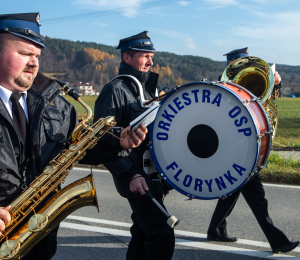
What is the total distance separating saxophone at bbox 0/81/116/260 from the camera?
1.91 meters

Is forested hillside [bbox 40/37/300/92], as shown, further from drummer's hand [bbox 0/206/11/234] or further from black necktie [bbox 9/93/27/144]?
drummer's hand [bbox 0/206/11/234]

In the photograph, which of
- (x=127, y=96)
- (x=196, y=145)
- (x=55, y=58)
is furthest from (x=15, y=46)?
(x=55, y=58)

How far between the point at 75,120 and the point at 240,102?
3.83 ft

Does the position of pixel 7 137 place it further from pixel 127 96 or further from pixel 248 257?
pixel 248 257

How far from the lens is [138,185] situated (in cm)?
266

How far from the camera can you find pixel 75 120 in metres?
2.32

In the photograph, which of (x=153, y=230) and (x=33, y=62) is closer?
(x=33, y=62)

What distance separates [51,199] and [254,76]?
3085 mm

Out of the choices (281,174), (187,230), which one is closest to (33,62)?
Result: (187,230)

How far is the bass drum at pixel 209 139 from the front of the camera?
8.37ft

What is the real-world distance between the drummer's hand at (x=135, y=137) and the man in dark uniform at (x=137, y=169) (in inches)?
15.8

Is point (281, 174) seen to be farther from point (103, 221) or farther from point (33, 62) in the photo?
point (33, 62)

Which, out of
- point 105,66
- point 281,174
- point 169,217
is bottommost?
point 281,174

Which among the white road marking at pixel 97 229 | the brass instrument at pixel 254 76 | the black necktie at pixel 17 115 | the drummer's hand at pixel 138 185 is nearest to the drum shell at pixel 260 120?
the drummer's hand at pixel 138 185
